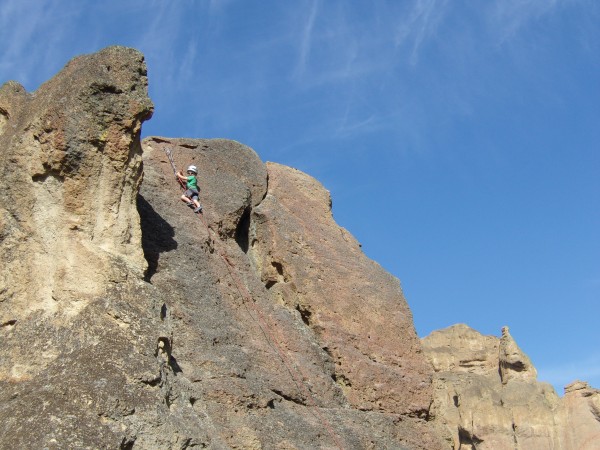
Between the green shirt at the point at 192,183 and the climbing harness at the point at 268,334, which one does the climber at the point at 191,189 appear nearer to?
the green shirt at the point at 192,183

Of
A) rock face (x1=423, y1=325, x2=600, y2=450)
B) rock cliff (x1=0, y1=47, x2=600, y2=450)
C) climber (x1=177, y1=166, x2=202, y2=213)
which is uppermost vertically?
rock face (x1=423, y1=325, x2=600, y2=450)

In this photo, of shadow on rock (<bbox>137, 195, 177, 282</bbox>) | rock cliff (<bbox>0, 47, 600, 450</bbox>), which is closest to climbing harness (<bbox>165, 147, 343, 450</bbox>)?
rock cliff (<bbox>0, 47, 600, 450</bbox>)

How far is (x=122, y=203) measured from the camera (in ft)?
46.8

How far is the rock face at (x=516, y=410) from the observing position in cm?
4719

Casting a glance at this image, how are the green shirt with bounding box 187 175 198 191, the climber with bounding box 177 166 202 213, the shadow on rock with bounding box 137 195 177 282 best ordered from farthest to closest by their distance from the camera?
the green shirt with bounding box 187 175 198 191 < the climber with bounding box 177 166 202 213 < the shadow on rock with bounding box 137 195 177 282

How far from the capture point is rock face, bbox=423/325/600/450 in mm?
47188

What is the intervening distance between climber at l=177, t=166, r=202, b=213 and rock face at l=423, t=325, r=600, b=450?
29.0 metres

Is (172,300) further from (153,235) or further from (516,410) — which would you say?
(516,410)

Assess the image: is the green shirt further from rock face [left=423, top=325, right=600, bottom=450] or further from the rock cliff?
rock face [left=423, top=325, right=600, bottom=450]

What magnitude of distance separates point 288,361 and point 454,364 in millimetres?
39078

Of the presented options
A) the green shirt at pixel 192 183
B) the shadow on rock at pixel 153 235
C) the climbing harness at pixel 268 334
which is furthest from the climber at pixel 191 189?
the shadow on rock at pixel 153 235

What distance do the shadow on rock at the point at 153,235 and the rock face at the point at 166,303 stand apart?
1.3 inches

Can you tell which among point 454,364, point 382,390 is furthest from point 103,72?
point 454,364

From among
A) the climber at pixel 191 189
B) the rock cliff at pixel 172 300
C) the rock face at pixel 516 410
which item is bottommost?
the rock cliff at pixel 172 300
